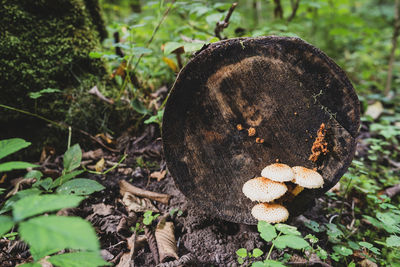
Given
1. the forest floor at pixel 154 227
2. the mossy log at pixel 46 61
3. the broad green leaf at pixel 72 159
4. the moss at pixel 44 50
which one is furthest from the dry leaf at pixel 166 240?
the moss at pixel 44 50

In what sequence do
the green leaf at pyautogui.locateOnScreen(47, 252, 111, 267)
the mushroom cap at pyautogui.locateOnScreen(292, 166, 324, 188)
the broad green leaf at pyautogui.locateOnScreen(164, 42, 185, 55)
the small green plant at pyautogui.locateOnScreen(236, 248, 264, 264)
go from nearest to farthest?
the green leaf at pyautogui.locateOnScreen(47, 252, 111, 267) → the small green plant at pyautogui.locateOnScreen(236, 248, 264, 264) → the mushroom cap at pyautogui.locateOnScreen(292, 166, 324, 188) → the broad green leaf at pyautogui.locateOnScreen(164, 42, 185, 55)

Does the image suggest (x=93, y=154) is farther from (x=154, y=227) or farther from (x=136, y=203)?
(x=154, y=227)

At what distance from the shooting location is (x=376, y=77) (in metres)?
7.12

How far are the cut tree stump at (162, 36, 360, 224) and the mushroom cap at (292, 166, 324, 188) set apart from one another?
0.55 feet

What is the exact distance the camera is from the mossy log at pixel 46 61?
8.13 ft

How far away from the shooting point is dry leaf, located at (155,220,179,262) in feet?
5.76

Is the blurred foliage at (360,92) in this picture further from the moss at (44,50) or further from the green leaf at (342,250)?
the moss at (44,50)

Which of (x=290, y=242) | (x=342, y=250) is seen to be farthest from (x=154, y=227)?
(x=342, y=250)

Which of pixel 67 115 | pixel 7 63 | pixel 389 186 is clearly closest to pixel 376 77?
pixel 389 186

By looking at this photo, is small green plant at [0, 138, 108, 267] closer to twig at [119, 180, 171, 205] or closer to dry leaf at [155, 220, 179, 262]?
dry leaf at [155, 220, 179, 262]

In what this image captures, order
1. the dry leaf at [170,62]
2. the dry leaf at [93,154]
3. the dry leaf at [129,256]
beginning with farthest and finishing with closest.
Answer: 1. the dry leaf at [170,62]
2. the dry leaf at [93,154]
3. the dry leaf at [129,256]

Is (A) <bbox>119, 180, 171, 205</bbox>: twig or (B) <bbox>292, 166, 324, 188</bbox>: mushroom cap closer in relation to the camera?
(B) <bbox>292, 166, 324, 188</bbox>: mushroom cap

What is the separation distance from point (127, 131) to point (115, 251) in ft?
5.14

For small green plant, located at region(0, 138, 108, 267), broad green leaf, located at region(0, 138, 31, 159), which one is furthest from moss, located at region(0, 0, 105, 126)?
small green plant, located at region(0, 138, 108, 267)
